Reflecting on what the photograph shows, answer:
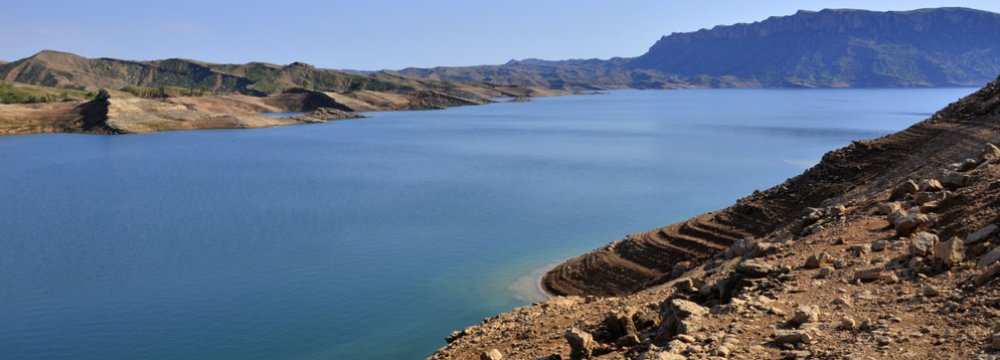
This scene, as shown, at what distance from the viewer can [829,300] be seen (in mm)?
13711

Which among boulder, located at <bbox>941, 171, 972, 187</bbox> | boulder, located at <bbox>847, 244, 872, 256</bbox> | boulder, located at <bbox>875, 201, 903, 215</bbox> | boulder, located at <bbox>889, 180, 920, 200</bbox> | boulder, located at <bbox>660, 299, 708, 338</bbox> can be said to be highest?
boulder, located at <bbox>941, 171, 972, 187</bbox>

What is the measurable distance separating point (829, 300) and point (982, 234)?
3.96 m

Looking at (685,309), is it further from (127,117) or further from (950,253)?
(127,117)

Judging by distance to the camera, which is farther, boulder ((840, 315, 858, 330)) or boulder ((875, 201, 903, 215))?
boulder ((875, 201, 903, 215))

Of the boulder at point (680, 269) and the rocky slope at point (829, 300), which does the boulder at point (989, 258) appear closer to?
the rocky slope at point (829, 300)

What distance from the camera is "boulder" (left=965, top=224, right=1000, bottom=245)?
14552 mm

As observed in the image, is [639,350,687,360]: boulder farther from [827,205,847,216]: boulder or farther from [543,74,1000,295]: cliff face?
[543,74,1000,295]: cliff face

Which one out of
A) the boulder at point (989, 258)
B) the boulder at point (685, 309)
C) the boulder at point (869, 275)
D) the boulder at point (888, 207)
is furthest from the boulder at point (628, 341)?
the boulder at point (888, 207)

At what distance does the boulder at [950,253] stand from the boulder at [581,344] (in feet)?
23.0

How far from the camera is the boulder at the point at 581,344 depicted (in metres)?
14.2

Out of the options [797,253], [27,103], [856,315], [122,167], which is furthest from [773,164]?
[27,103]

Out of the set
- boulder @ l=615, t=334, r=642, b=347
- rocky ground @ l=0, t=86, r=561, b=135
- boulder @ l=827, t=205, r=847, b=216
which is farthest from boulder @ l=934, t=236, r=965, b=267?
rocky ground @ l=0, t=86, r=561, b=135

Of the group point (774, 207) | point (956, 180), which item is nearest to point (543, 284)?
point (774, 207)

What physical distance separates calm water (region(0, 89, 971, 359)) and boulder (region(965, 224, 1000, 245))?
58.1ft
